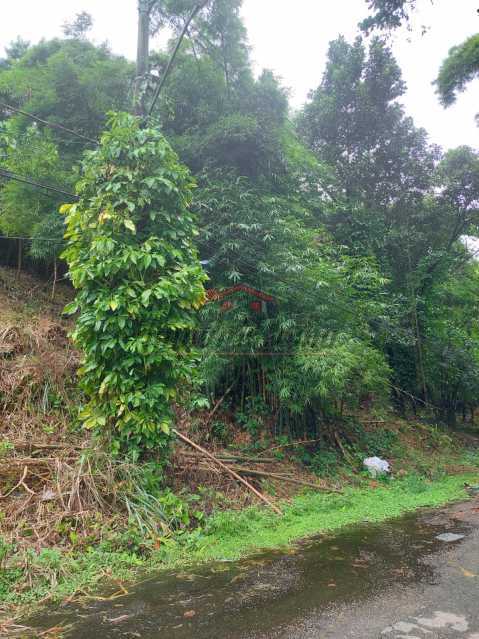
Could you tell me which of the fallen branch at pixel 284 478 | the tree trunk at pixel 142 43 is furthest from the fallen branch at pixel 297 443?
the tree trunk at pixel 142 43

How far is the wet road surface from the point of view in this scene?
296 centimetres

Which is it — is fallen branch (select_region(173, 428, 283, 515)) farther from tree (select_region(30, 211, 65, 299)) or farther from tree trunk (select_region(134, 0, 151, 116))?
tree trunk (select_region(134, 0, 151, 116))

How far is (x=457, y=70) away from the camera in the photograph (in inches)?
316

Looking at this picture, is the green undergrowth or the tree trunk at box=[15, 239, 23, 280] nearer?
the green undergrowth

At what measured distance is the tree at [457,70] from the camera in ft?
25.2

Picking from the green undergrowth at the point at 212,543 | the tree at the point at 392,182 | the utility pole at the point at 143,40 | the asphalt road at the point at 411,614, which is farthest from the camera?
the tree at the point at 392,182

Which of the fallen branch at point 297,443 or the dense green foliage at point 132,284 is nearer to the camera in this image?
the dense green foliage at point 132,284

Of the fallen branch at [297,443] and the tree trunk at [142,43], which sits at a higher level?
the tree trunk at [142,43]

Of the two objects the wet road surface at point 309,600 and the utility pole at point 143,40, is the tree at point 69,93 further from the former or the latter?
the wet road surface at point 309,600

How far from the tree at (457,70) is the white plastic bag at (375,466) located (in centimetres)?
670

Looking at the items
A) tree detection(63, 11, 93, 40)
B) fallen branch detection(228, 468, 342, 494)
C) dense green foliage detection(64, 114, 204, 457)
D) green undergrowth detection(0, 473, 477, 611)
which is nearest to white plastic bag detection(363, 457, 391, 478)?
green undergrowth detection(0, 473, 477, 611)

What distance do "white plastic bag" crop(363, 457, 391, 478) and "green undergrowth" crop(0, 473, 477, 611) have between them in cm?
69

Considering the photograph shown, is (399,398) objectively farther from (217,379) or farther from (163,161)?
(163,161)

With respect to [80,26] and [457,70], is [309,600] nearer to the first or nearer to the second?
[457,70]
